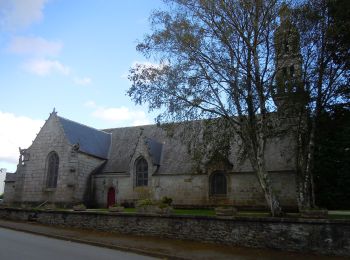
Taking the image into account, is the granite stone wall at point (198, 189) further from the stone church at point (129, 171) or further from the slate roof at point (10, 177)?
the slate roof at point (10, 177)

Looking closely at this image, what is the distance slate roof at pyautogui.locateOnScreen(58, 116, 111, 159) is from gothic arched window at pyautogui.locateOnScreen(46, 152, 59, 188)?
228 centimetres

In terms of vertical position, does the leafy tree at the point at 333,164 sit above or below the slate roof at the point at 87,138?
below

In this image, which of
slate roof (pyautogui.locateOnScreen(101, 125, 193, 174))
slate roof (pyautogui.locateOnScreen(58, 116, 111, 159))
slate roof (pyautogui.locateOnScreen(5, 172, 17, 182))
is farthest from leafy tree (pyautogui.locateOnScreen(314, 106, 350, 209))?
slate roof (pyautogui.locateOnScreen(5, 172, 17, 182))

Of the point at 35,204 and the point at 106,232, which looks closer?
the point at 106,232

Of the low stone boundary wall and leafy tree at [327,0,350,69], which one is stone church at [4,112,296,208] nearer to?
leafy tree at [327,0,350,69]

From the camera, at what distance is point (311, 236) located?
1355 centimetres

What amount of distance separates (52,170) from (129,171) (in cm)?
707

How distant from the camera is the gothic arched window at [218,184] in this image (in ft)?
86.5

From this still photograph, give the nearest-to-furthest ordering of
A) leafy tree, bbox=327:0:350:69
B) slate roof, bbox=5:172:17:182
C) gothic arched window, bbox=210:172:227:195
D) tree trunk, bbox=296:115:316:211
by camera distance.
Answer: leafy tree, bbox=327:0:350:69
tree trunk, bbox=296:115:316:211
gothic arched window, bbox=210:172:227:195
slate roof, bbox=5:172:17:182

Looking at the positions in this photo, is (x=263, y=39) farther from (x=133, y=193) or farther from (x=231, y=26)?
(x=133, y=193)

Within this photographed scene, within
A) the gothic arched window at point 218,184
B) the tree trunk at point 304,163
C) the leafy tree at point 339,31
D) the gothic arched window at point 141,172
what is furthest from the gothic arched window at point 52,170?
the leafy tree at point 339,31

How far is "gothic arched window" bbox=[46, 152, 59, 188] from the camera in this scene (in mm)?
→ 30858

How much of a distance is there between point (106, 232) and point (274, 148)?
1368 cm

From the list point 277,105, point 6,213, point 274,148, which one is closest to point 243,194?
point 274,148
